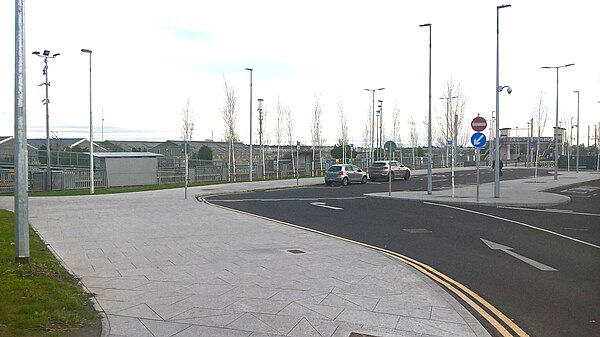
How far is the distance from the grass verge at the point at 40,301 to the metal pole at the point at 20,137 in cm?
50

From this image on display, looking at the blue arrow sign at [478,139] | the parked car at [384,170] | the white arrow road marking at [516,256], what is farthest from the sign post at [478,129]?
the parked car at [384,170]

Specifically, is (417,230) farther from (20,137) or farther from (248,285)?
(20,137)

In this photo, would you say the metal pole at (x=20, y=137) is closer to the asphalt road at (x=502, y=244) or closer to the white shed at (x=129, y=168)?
the asphalt road at (x=502, y=244)

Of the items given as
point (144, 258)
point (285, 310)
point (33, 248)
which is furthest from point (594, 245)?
point (33, 248)

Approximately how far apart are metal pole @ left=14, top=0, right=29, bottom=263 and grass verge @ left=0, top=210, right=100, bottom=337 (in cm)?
50

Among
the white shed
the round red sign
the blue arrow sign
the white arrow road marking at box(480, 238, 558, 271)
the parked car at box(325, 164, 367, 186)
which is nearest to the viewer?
the white arrow road marking at box(480, 238, 558, 271)

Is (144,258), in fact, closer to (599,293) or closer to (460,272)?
(460,272)

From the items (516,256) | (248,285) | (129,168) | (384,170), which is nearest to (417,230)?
(516,256)

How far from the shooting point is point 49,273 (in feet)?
27.3

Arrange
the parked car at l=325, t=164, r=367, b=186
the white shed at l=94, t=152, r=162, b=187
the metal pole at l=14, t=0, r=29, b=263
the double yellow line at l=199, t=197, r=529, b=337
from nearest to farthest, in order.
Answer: the double yellow line at l=199, t=197, r=529, b=337, the metal pole at l=14, t=0, r=29, b=263, the parked car at l=325, t=164, r=367, b=186, the white shed at l=94, t=152, r=162, b=187

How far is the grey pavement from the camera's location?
6094mm

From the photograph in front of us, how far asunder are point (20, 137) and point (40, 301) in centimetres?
340

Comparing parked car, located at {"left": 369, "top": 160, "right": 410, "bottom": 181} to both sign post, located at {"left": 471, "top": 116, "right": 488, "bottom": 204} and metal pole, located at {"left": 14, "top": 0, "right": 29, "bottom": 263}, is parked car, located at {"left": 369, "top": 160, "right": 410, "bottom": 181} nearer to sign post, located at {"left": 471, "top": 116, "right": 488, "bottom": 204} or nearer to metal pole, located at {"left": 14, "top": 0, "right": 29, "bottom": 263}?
sign post, located at {"left": 471, "top": 116, "right": 488, "bottom": 204}

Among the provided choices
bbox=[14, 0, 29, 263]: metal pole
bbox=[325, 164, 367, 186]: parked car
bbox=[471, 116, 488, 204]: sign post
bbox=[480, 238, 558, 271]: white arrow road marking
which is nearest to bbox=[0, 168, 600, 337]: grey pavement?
bbox=[14, 0, 29, 263]: metal pole
